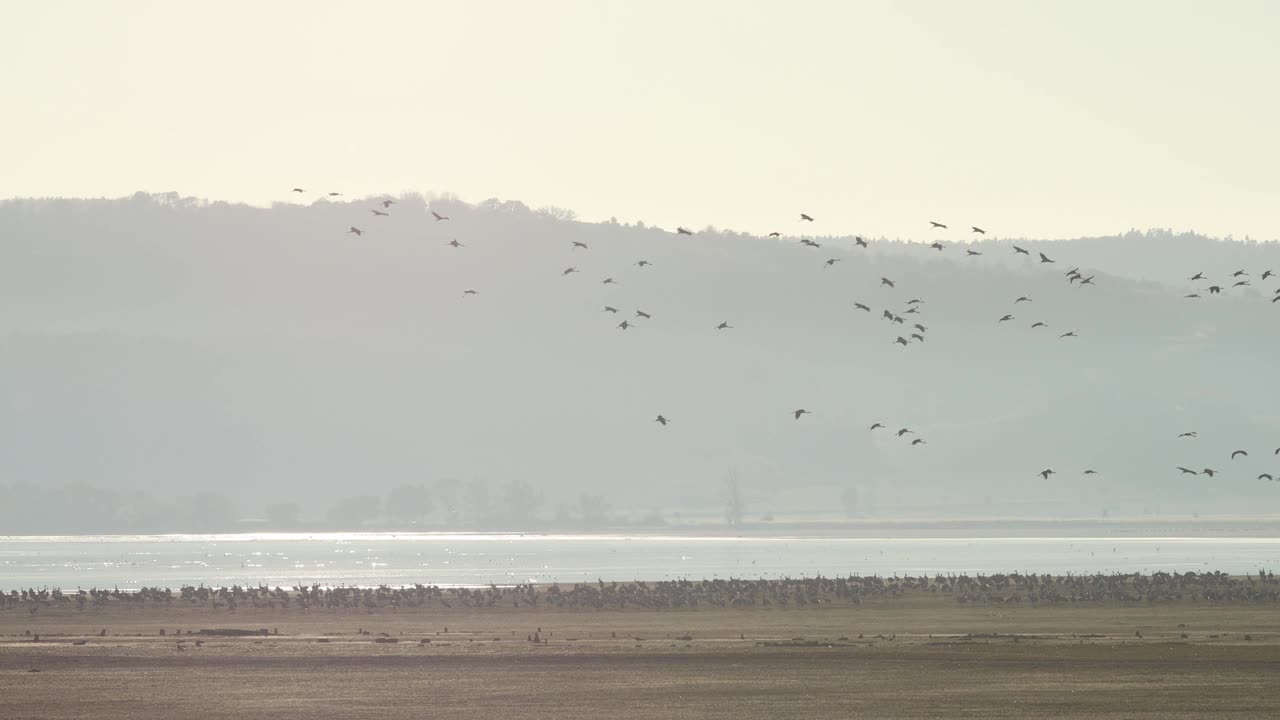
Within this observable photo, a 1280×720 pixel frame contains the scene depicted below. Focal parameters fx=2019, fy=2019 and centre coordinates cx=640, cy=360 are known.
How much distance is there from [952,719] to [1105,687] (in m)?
8.96

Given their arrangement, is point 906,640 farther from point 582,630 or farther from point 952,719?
point 952,719

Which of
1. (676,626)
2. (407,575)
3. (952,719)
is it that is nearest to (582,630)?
(676,626)

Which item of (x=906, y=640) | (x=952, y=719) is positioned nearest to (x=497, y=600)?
(x=906, y=640)

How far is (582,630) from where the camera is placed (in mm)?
88125

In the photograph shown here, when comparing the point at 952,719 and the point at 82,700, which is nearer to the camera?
the point at 952,719

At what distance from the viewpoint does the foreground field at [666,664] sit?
5656 cm

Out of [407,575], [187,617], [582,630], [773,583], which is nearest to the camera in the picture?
[582,630]

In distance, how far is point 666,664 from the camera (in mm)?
69188

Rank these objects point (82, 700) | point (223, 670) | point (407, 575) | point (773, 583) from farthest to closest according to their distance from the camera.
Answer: point (407, 575) < point (773, 583) < point (223, 670) < point (82, 700)

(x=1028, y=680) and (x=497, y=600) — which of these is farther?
(x=497, y=600)

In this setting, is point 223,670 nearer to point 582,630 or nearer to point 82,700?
point 82,700

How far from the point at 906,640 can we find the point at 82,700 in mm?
33228

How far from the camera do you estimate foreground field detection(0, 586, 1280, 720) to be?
56.6m

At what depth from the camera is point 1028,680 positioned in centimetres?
6222
